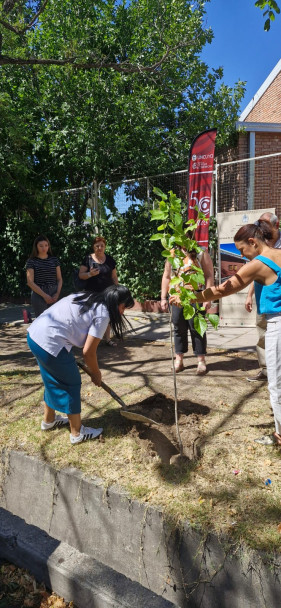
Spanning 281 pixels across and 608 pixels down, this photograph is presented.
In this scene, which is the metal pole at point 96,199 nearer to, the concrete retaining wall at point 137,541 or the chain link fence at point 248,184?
the chain link fence at point 248,184

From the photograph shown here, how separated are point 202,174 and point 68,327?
5.53 meters

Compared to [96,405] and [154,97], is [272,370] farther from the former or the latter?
[154,97]

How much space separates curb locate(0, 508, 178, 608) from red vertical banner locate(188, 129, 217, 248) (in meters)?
5.86

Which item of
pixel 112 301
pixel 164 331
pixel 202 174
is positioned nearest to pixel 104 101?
pixel 202 174

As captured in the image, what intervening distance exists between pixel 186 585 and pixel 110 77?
11.9 m

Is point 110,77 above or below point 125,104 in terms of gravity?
above

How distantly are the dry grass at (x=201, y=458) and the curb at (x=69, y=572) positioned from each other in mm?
483

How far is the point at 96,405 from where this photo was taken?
454 cm

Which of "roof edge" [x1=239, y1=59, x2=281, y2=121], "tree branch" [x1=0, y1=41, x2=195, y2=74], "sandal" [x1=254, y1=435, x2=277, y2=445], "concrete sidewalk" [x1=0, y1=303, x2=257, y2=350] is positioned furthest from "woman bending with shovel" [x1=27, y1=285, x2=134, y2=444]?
"roof edge" [x1=239, y1=59, x2=281, y2=121]

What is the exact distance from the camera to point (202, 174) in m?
8.01

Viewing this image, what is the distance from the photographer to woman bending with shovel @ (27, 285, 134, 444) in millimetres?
3328

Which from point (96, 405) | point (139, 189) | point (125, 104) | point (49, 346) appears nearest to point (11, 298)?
point (139, 189)

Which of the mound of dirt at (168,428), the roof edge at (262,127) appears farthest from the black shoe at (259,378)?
the roof edge at (262,127)

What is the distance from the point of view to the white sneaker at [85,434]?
369cm
